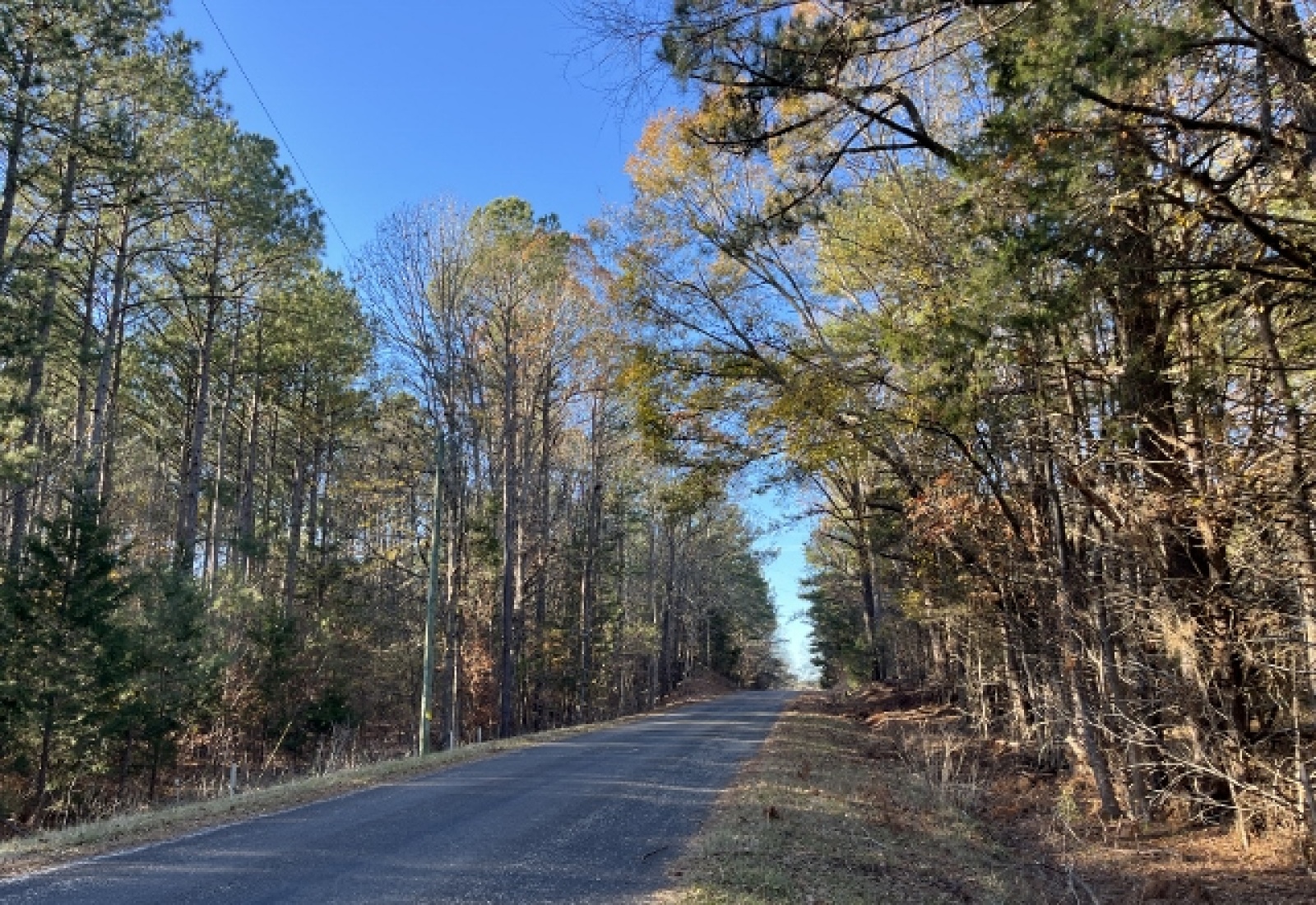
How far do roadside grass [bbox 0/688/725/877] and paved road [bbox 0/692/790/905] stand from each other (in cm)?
38

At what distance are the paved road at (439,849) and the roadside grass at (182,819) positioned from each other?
38cm

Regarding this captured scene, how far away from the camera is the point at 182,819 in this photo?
342 inches

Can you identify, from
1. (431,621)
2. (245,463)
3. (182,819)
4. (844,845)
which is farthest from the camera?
(245,463)

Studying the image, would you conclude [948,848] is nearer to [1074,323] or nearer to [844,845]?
[844,845]

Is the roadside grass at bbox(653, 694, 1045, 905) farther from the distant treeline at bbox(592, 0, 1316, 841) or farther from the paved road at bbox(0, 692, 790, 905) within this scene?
the distant treeline at bbox(592, 0, 1316, 841)

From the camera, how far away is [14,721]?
14.2 m

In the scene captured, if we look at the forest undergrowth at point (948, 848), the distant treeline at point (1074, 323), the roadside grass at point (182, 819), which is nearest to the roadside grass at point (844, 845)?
the forest undergrowth at point (948, 848)

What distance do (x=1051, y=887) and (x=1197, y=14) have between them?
7.37m

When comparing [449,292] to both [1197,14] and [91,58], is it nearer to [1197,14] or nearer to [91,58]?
[91,58]

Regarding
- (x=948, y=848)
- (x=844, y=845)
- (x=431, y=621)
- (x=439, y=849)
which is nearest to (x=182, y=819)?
(x=439, y=849)

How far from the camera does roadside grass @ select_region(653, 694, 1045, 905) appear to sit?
6.09 metres

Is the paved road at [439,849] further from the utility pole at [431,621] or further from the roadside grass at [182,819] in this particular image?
the utility pole at [431,621]

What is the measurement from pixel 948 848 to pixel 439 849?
202 inches

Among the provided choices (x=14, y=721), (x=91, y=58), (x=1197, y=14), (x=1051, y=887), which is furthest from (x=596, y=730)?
(x=1197, y=14)
